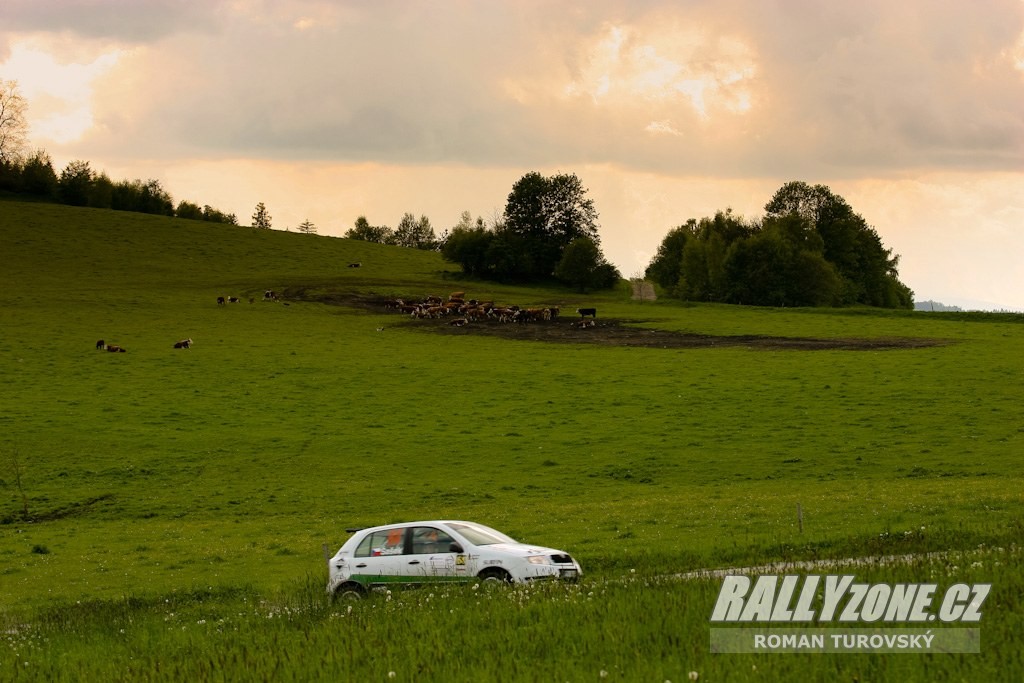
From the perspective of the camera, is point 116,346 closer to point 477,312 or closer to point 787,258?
point 477,312

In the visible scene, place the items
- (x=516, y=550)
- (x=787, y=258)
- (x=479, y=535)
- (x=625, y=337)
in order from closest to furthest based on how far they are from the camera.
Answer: (x=516, y=550), (x=479, y=535), (x=625, y=337), (x=787, y=258)

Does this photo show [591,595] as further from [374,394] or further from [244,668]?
[374,394]

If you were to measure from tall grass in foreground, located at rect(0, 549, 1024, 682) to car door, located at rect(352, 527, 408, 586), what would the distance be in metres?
1.15

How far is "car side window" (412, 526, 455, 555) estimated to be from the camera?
20.0 m

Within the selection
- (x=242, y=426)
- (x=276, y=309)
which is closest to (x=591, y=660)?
(x=242, y=426)

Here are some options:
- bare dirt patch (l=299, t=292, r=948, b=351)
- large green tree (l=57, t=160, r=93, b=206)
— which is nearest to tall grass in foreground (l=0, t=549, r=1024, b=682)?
bare dirt patch (l=299, t=292, r=948, b=351)

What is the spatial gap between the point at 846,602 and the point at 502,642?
4437 mm

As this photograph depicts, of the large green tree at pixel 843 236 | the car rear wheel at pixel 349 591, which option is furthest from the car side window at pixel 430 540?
the large green tree at pixel 843 236

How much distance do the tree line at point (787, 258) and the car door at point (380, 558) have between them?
330ft

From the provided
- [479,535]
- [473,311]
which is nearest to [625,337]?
[473,311]

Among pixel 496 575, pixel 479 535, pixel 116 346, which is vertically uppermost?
pixel 479 535

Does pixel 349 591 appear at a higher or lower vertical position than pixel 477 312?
lower

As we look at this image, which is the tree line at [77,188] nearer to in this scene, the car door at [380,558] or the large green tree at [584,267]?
the large green tree at [584,267]

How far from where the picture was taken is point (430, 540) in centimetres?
2011
